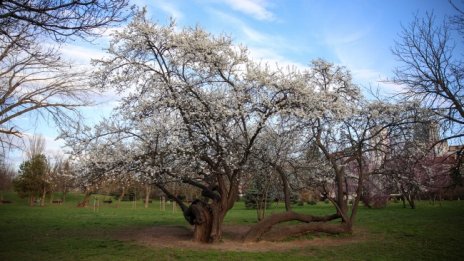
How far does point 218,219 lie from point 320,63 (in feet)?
24.7

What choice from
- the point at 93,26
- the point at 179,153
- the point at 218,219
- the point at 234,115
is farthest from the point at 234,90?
the point at 93,26

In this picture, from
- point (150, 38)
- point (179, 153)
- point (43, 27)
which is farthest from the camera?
point (150, 38)

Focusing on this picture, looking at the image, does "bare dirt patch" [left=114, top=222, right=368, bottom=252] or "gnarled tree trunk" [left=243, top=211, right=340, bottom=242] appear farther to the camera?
"gnarled tree trunk" [left=243, top=211, right=340, bottom=242]

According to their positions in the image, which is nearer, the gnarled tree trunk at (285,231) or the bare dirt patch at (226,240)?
the bare dirt patch at (226,240)

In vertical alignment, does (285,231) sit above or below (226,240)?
above

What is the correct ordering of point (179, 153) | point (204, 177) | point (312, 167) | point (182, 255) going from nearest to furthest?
point (182, 255) → point (179, 153) → point (204, 177) → point (312, 167)

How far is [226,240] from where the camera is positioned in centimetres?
1274

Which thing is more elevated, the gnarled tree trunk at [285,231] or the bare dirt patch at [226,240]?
the gnarled tree trunk at [285,231]

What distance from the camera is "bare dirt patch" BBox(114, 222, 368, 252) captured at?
11.4 m

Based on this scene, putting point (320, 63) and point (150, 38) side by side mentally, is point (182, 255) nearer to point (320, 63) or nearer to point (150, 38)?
point (150, 38)

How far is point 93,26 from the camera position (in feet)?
19.4

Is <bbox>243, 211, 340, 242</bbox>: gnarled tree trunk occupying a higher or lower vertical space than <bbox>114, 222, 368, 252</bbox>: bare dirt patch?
higher

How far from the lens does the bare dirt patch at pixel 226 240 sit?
11.4m

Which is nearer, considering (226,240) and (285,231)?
(226,240)
